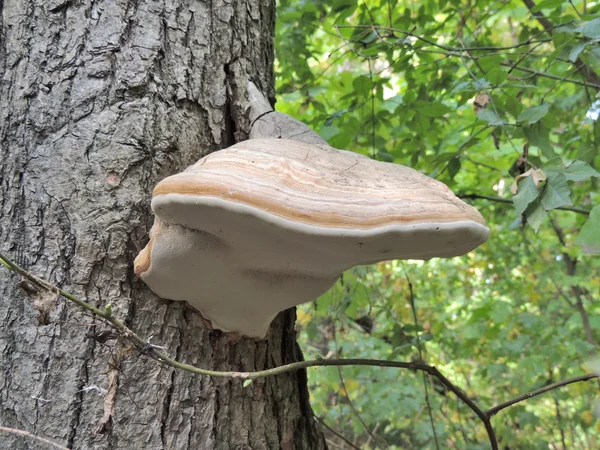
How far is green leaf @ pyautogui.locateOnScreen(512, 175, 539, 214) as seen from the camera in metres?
1.55

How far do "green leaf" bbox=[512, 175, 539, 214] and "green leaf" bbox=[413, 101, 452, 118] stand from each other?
1170 millimetres

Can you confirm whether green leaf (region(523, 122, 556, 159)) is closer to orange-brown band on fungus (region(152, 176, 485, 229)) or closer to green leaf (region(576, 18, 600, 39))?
green leaf (region(576, 18, 600, 39))

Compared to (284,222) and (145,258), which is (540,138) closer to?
(284,222)

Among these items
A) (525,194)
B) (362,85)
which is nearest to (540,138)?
(525,194)

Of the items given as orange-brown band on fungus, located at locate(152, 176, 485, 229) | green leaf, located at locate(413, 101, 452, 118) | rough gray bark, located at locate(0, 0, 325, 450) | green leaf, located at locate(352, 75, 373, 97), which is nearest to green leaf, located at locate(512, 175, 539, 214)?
orange-brown band on fungus, located at locate(152, 176, 485, 229)

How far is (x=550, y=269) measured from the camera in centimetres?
583

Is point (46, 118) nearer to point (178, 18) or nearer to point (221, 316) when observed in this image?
point (178, 18)

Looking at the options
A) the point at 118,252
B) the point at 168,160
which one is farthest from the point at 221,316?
the point at 168,160

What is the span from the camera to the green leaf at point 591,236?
1286 millimetres

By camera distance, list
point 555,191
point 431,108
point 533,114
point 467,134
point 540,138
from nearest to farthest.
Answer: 1. point 555,191
2. point 533,114
3. point 540,138
4. point 431,108
5. point 467,134

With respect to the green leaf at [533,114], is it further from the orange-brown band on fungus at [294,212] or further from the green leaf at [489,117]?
the orange-brown band on fungus at [294,212]

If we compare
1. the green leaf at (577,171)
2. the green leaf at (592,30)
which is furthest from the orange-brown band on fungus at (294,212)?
the green leaf at (592,30)

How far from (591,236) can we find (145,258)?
1314 millimetres

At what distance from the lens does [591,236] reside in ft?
4.32
